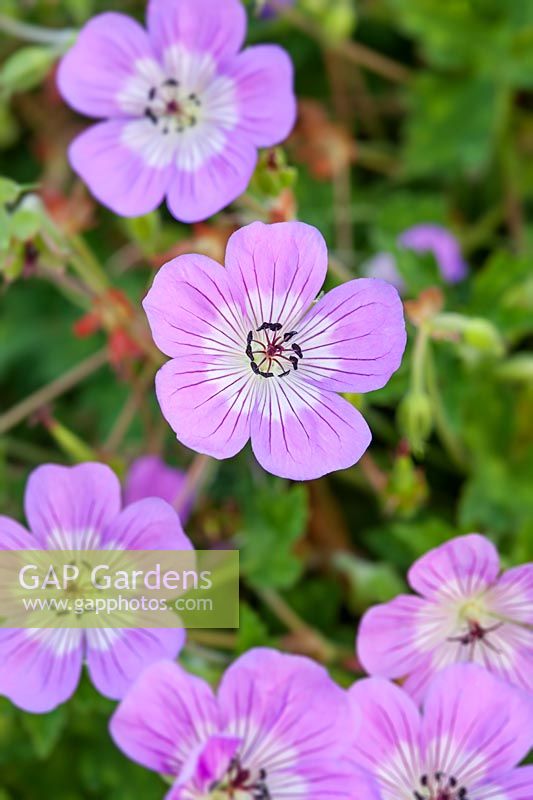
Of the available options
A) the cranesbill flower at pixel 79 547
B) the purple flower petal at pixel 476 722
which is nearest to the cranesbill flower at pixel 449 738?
the purple flower petal at pixel 476 722

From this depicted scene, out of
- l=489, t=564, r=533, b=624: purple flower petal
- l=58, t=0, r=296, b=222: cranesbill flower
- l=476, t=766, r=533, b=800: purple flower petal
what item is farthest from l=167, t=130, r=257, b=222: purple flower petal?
l=476, t=766, r=533, b=800: purple flower petal

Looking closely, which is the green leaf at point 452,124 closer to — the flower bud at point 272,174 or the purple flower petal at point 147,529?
the flower bud at point 272,174

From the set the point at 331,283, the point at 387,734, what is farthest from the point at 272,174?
the point at 387,734

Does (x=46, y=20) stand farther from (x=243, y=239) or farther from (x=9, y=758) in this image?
(x=9, y=758)

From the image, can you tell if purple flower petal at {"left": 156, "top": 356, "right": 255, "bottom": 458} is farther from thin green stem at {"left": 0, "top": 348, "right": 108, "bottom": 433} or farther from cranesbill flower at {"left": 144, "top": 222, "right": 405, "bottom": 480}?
thin green stem at {"left": 0, "top": 348, "right": 108, "bottom": 433}

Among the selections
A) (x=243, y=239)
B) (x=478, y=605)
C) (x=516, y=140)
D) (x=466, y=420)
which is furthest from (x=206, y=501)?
(x=516, y=140)

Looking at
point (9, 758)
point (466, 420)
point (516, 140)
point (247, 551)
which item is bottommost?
point (9, 758)

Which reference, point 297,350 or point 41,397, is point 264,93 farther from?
point 41,397
